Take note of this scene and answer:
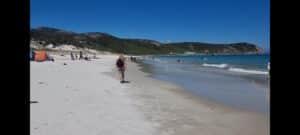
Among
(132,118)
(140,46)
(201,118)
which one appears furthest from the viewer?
(140,46)

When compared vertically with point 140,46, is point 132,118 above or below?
below

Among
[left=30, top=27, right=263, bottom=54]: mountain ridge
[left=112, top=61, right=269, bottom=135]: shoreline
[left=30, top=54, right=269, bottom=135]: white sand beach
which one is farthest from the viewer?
[left=30, top=27, right=263, bottom=54]: mountain ridge

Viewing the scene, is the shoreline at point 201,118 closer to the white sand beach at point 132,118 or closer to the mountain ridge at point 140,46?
the white sand beach at point 132,118

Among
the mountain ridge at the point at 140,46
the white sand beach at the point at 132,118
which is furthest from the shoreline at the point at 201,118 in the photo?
the mountain ridge at the point at 140,46

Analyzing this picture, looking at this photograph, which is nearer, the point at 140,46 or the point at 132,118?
the point at 132,118

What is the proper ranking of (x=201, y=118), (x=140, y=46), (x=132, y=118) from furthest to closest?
(x=140, y=46) → (x=201, y=118) → (x=132, y=118)

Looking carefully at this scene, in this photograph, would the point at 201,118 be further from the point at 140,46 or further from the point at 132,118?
the point at 140,46

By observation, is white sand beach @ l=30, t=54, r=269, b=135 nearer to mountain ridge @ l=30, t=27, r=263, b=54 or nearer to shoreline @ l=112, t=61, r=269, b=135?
shoreline @ l=112, t=61, r=269, b=135

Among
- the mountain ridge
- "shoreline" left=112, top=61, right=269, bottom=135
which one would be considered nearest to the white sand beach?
"shoreline" left=112, top=61, right=269, bottom=135

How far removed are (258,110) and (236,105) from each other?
33.9 inches

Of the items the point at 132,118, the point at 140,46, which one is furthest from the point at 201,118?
the point at 140,46

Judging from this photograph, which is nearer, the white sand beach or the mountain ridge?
the white sand beach
